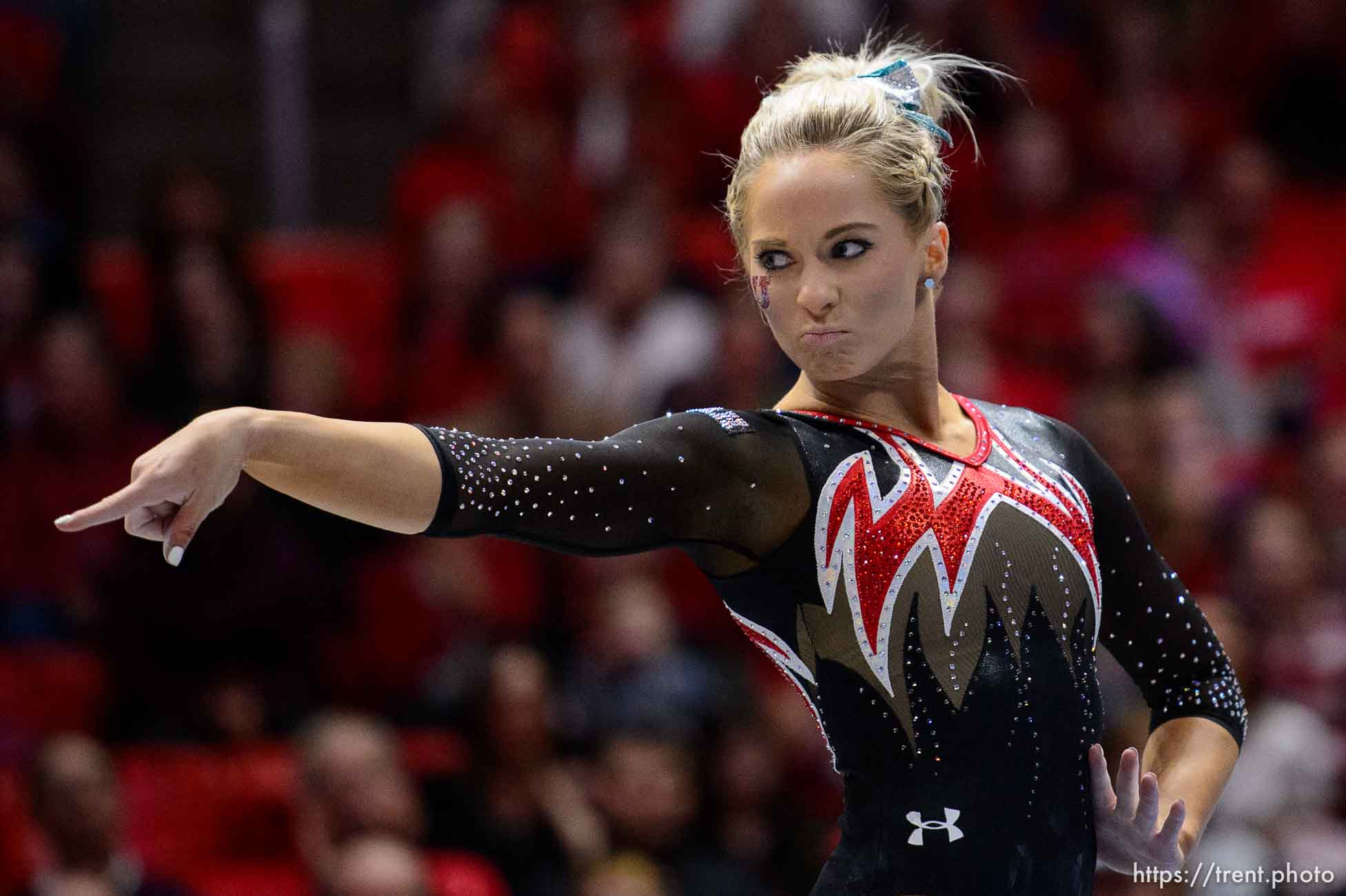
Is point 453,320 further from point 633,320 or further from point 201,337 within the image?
point 201,337

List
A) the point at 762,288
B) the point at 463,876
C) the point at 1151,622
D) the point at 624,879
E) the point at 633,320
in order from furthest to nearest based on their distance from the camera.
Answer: the point at 633,320, the point at 463,876, the point at 624,879, the point at 1151,622, the point at 762,288

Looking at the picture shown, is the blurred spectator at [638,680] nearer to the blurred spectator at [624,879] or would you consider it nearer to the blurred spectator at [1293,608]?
the blurred spectator at [624,879]

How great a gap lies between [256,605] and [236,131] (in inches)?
127

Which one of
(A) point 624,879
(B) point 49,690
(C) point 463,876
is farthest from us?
(B) point 49,690

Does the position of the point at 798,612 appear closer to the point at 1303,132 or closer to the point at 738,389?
the point at 738,389

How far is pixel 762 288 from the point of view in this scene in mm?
2496

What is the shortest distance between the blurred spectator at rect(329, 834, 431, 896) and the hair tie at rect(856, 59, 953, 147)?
9.94 ft

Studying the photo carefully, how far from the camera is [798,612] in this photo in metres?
2.41

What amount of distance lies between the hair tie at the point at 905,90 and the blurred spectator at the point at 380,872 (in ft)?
9.94

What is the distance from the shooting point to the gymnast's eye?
95.5 inches

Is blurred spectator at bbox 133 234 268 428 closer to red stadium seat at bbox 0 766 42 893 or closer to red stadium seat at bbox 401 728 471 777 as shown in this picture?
red stadium seat at bbox 401 728 471 777

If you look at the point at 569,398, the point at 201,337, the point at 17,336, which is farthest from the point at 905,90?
the point at 17,336

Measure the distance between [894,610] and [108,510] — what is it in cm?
107

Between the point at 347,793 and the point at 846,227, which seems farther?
the point at 347,793
